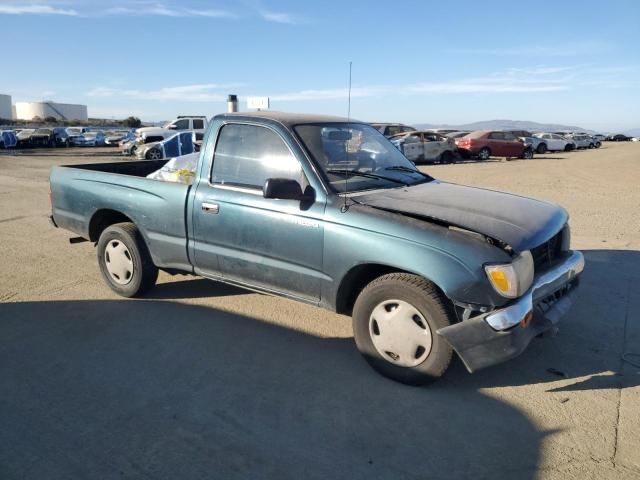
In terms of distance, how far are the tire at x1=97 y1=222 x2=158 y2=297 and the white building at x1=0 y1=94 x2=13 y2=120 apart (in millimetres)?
113756

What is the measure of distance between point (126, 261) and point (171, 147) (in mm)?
16963

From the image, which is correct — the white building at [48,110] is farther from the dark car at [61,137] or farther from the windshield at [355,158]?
the windshield at [355,158]

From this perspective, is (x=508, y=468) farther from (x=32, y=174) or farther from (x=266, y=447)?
(x=32, y=174)

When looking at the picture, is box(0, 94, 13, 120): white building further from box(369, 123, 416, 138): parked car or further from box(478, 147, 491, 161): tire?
box(478, 147, 491, 161): tire

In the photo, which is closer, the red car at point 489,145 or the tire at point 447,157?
the tire at point 447,157

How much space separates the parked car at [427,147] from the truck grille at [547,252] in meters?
17.4

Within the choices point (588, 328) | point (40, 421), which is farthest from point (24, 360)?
point (588, 328)

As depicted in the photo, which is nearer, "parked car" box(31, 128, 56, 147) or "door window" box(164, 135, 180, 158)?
"door window" box(164, 135, 180, 158)

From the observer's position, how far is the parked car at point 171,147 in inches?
823

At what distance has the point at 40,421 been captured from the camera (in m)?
3.06

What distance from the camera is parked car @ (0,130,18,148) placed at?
32.8 meters

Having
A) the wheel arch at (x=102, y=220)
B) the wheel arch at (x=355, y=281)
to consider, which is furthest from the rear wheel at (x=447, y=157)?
the wheel arch at (x=355, y=281)

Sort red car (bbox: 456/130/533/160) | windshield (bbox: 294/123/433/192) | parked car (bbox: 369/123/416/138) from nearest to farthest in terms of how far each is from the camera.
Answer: windshield (bbox: 294/123/433/192), parked car (bbox: 369/123/416/138), red car (bbox: 456/130/533/160)

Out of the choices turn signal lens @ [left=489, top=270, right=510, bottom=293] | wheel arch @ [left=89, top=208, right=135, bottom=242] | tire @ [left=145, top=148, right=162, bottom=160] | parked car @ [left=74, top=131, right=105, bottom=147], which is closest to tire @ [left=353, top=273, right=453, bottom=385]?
turn signal lens @ [left=489, top=270, right=510, bottom=293]
